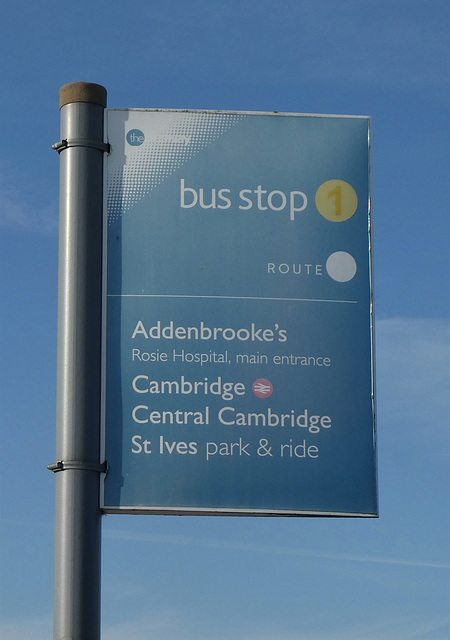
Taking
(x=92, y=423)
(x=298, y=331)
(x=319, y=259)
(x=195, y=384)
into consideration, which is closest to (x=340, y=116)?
(x=319, y=259)

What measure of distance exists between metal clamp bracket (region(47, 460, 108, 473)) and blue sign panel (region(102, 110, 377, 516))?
0.11 metres

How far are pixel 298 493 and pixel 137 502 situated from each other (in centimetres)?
104

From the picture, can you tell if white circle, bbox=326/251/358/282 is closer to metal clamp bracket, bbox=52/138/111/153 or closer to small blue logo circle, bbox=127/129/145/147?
small blue logo circle, bbox=127/129/145/147

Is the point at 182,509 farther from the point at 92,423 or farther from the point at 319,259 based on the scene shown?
the point at 319,259

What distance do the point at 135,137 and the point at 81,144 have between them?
40 centimetres

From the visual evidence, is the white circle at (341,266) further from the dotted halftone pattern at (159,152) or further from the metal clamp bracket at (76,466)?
the metal clamp bracket at (76,466)

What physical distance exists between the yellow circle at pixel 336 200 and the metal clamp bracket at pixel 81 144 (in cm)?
149

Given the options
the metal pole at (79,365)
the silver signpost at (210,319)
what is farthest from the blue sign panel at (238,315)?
the metal pole at (79,365)

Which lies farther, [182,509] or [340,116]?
[340,116]

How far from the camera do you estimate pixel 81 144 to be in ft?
27.2

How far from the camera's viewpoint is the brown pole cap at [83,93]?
8375 millimetres

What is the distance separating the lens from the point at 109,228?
27.2 feet

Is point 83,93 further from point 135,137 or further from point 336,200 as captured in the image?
point 336,200

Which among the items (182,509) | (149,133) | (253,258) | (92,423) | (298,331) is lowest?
(182,509)
